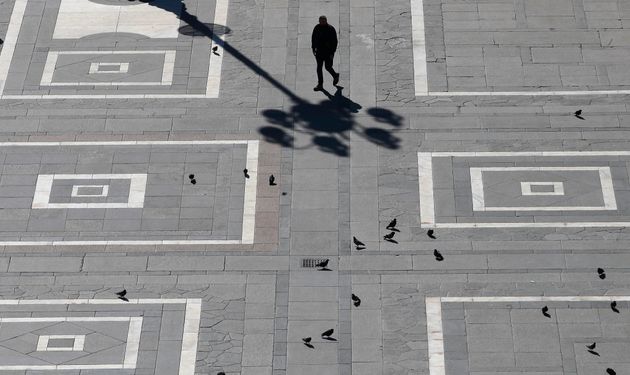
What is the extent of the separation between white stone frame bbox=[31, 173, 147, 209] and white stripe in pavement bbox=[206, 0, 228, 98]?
355cm

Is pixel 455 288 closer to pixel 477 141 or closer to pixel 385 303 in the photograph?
pixel 385 303

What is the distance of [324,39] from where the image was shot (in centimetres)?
2938

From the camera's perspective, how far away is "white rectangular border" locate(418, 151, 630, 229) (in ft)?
88.7

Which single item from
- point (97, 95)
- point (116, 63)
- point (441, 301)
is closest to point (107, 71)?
point (116, 63)

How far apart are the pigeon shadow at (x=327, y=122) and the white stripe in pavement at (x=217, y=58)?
1083mm

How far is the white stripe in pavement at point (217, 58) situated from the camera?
3064 cm

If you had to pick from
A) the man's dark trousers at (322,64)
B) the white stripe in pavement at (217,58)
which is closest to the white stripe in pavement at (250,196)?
the white stripe in pavement at (217,58)

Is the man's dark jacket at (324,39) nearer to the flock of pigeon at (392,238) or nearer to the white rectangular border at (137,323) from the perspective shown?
the flock of pigeon at (392,238)

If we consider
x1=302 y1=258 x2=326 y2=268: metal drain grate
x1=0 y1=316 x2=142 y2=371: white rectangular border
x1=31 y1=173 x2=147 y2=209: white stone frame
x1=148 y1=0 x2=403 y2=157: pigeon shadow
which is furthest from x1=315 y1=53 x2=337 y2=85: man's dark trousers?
x1=0 y1=316 x2=142 y2=371: white rectangular border

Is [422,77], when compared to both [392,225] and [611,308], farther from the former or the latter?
[611,308]

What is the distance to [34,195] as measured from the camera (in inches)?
1104

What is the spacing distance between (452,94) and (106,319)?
11144mm

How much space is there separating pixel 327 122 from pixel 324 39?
2178 mm

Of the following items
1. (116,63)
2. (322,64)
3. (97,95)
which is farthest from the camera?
(116,63)
